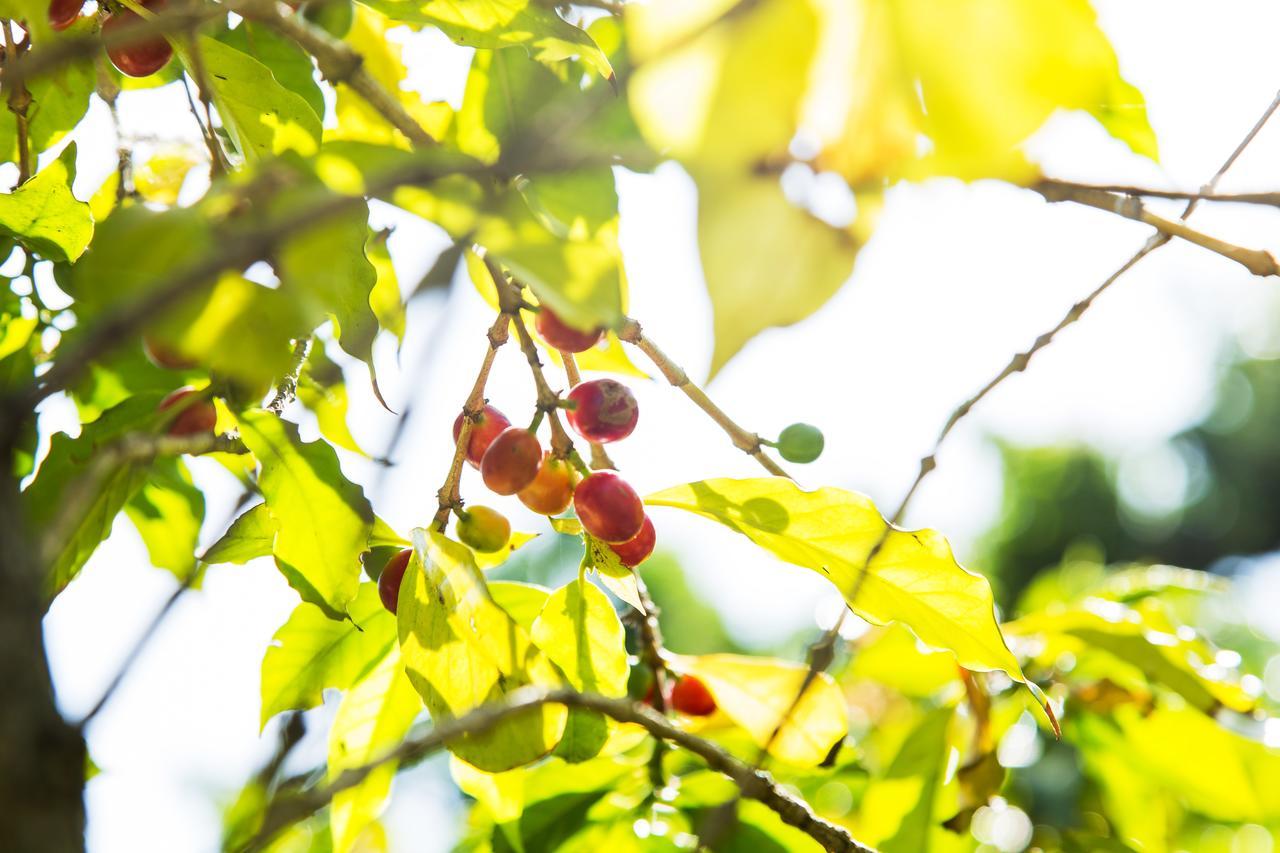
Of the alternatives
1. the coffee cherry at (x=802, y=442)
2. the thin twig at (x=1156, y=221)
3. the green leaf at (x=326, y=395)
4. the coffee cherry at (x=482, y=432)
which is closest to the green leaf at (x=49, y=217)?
the green leaf at (x=326, y=395)

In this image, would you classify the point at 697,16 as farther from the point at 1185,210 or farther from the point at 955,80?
the point at 1185,210

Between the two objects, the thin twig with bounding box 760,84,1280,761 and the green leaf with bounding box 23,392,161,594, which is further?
the green leaf with bounding box 23,392,161,594

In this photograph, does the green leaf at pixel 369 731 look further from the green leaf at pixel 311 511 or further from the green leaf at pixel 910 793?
the green leaf at pixel 910 793

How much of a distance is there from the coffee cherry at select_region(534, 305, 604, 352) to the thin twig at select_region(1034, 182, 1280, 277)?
0.31 metres

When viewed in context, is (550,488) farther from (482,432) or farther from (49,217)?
(49,217)

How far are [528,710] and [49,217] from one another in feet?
1.71

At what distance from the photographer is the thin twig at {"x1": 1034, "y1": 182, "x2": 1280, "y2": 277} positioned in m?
0.44

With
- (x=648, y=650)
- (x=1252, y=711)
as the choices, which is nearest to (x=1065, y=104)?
(x=648, y=650)

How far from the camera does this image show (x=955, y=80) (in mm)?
282

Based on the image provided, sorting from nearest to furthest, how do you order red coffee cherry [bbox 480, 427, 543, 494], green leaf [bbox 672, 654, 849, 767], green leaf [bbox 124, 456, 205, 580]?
red coffee cherry [bbox 480, 427, 543, 494], green leaf [bbox 672, 654, 849, 767], green leaf [bbox 124, 456, 205, 580]

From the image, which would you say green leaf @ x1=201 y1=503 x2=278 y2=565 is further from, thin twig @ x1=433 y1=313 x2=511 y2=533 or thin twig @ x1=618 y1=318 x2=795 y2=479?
thin twig @ x1=618 y1=318 x2=795 y2=479

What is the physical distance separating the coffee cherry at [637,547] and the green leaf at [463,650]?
0.14m

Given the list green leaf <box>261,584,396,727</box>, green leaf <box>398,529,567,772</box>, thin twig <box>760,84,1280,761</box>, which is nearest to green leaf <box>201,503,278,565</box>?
green leaf <box>261,584,396,727</box>

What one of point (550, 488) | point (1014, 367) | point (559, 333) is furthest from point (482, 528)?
point (1014, 367)
